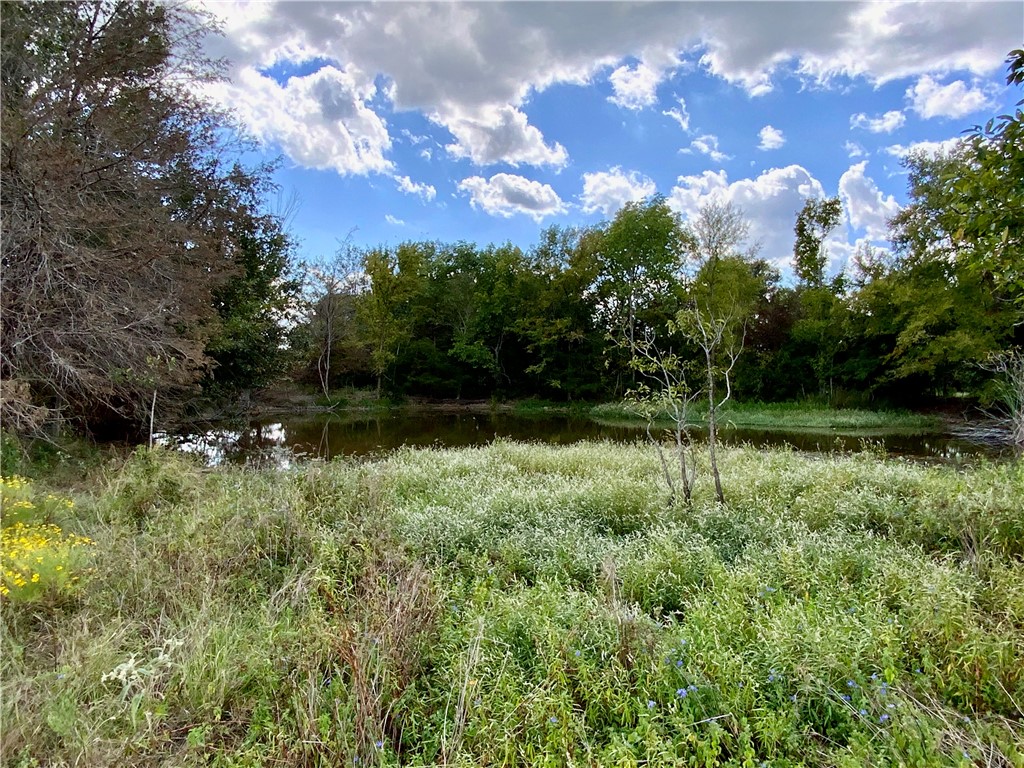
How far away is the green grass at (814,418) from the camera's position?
1927cm

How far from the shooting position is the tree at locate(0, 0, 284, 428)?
5.86 m

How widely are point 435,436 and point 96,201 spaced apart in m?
11.9

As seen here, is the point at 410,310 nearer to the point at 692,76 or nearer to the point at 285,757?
the point at 692,76

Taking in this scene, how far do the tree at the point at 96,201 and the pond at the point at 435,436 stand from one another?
2.69 metres

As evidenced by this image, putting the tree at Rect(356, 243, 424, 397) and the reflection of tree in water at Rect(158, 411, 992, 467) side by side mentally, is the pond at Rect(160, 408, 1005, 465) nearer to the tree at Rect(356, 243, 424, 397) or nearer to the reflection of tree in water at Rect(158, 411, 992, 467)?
the reflection of tree in water at Rect(158, 411, 992, 467)

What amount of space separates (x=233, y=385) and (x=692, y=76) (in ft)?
43.3

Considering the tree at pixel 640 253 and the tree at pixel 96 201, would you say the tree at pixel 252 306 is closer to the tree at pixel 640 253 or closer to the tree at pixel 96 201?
the tree at pixel 96 201

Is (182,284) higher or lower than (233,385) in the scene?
higher

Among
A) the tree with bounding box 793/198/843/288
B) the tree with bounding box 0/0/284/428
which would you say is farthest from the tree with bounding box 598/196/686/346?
the tree with bounding box 0/0/284/428

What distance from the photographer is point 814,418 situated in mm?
20797

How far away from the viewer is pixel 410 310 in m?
33.7

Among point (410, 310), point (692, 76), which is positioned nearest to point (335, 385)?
point (410, 310)

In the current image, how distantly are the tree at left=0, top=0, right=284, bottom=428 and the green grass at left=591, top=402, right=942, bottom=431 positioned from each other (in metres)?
14.4

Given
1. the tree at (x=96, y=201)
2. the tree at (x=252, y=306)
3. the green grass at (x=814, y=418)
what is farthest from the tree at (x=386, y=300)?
the tree at (x=96, y=201)
